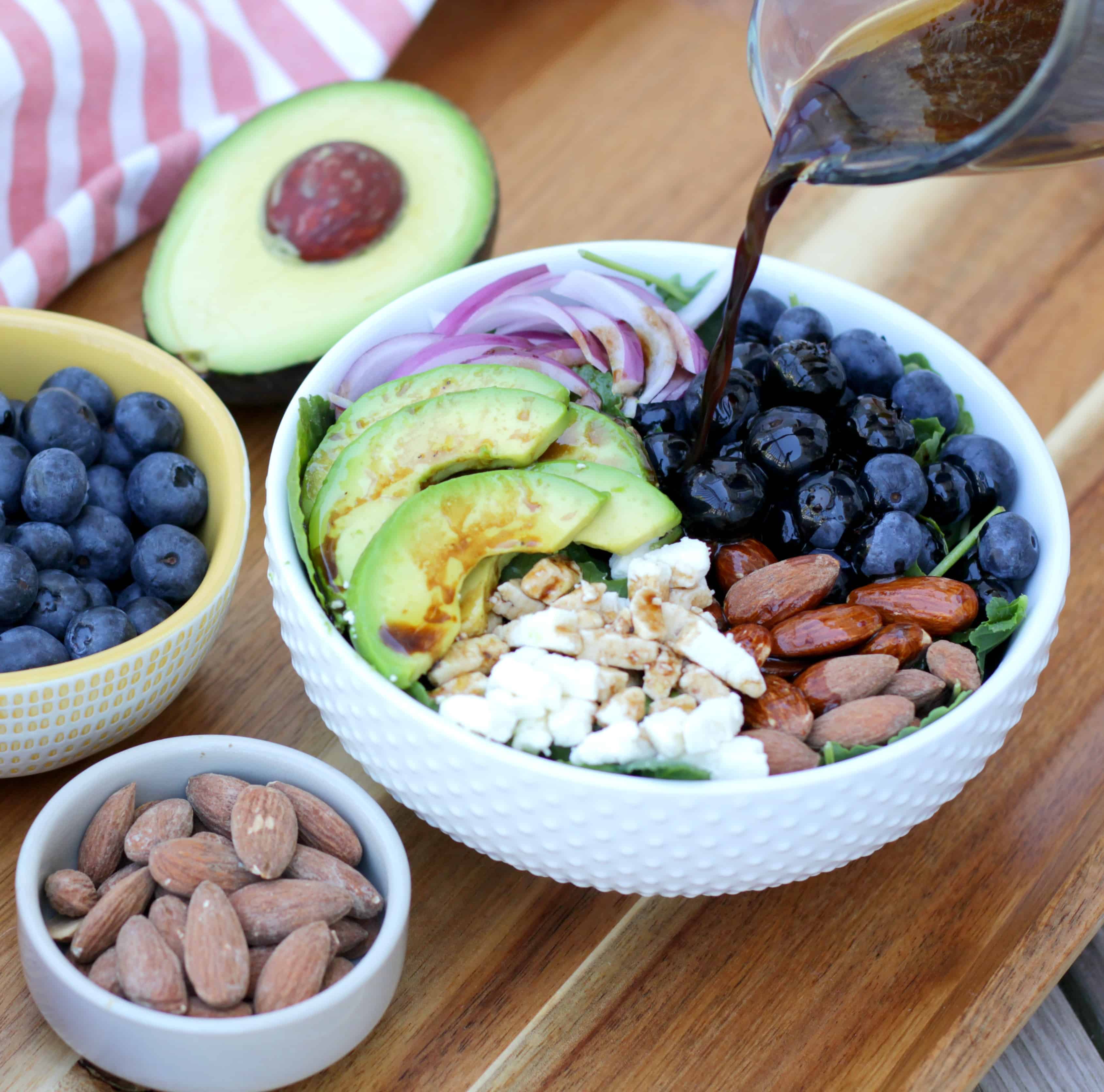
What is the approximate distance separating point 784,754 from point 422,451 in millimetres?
330

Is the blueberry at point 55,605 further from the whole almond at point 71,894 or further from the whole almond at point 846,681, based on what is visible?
the whole almond at point 846,681

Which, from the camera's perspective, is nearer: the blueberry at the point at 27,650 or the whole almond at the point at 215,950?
the whole almond at the point at 215,950

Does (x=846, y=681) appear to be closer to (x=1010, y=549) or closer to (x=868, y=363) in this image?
(x=1010, y=549)

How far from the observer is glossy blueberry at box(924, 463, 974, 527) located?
1.00 meters

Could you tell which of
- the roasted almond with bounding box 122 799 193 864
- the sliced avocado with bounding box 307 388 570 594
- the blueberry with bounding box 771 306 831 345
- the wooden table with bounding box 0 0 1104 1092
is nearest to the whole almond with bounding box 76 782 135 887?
the roasted almond with bounding box 122 799 193 864

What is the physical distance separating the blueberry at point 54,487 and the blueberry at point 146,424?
56 mm

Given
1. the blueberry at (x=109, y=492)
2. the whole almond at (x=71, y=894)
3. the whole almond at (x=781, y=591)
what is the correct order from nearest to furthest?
the whole almond at (x=71, y=894), the whole almond at (x=781, y=591), the blueberry at (x=109, y=492)

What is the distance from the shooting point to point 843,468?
3.32 ft

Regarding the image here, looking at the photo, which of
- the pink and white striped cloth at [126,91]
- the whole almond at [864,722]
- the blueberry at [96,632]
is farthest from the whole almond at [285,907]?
the pink and white striped cloth at [126,91]

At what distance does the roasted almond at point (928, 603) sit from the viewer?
0.93 meters

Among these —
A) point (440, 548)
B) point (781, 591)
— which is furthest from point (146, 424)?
point (781, 591)

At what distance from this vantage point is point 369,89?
1.40 m

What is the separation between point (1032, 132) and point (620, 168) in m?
0.79

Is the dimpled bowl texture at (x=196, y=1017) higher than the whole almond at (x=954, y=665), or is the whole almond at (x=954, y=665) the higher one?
the whole almond at (x=954, y=665)
